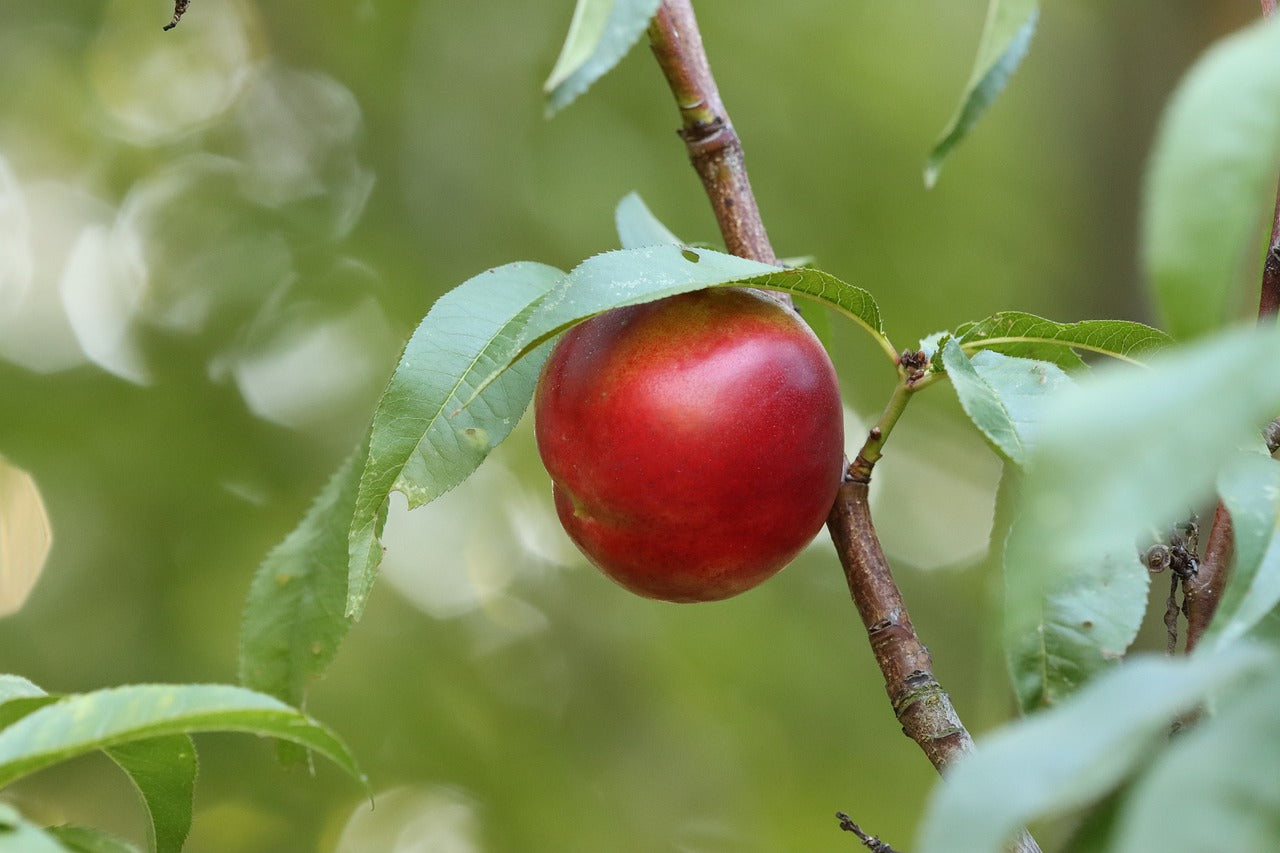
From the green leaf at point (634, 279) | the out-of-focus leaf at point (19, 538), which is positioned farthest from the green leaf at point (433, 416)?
the out-of-focus leaf at point (19, 538)

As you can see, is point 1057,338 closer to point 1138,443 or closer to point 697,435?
point 697,435

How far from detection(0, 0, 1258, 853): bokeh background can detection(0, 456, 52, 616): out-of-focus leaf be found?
0.15ft

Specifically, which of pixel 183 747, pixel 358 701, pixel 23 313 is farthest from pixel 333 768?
pixel 183 747

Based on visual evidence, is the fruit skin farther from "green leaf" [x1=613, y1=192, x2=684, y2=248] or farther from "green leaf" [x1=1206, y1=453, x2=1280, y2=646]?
"green leaf" [x1=1206, y1=453, x2=1280, y2=646]

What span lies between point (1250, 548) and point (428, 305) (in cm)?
196

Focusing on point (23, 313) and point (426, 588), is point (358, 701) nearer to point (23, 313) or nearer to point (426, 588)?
point (426, 588)

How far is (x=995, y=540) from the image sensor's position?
2.35ft

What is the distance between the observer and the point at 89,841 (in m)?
0.58

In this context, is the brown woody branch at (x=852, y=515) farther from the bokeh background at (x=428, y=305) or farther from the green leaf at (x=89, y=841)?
the bokeh background at (x=428, y=305)

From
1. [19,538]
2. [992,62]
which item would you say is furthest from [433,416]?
[19,538]

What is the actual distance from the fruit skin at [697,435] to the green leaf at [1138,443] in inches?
17.7

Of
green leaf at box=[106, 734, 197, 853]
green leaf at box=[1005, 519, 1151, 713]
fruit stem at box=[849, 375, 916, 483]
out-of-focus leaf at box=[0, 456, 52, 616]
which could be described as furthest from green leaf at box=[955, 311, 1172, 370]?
out-of-focus leaf at box=[0, 456, 52, 616]

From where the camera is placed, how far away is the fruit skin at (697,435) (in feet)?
2.56

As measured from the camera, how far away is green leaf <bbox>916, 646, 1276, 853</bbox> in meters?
0.34
